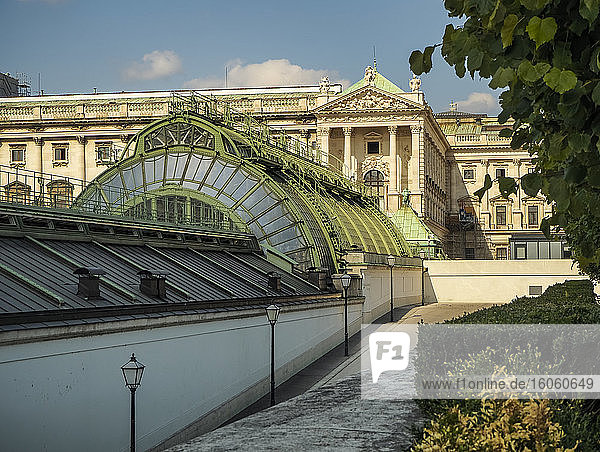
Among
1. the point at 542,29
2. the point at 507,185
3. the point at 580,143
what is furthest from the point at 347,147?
the point at 542,29

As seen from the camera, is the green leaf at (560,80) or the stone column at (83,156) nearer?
the green leaf at (560,80)

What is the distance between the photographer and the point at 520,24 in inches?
209

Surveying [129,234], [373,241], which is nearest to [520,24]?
[129,234]

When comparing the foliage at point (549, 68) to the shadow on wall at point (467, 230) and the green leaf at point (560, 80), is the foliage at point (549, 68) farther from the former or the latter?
the shadow on wall at point (467, 230)

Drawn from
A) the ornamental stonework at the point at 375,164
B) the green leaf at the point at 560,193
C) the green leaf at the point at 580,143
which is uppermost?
the ornamental stonework at the point at 375,164

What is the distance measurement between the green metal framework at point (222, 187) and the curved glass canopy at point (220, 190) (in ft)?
0.16

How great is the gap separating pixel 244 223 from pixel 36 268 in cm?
2220

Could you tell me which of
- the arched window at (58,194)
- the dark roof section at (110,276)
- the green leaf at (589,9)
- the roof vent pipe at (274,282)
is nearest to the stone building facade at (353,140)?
the arched window at (58,194)

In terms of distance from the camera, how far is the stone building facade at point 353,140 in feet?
312

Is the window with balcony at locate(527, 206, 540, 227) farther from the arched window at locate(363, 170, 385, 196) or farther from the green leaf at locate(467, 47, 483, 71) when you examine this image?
the green leaf at locate(467, 47, 483, 71)

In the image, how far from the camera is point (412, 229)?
77938 millimetres

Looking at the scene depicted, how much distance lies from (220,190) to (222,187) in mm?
185

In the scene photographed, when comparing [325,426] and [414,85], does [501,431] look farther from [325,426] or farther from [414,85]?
[414,85]

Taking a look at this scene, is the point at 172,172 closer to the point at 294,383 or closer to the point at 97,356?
the point at 294,383
